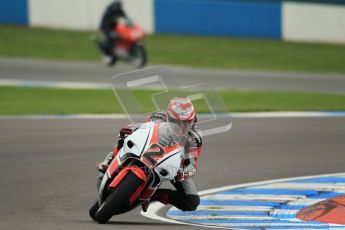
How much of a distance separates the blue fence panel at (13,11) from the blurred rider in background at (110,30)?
455 cm

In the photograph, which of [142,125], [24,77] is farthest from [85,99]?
[142,125]

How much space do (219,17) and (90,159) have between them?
57.5 feet

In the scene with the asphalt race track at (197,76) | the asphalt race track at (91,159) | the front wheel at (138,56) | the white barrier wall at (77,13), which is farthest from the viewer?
the white barrier wall at (77,13)

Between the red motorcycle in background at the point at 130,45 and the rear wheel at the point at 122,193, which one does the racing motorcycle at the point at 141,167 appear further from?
the red motorcycle in background at the point at 130,45

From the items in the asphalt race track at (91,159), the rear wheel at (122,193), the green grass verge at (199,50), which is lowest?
the green grass verge at (199,50)

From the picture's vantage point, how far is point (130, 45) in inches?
960

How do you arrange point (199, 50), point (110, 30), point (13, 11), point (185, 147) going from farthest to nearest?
1. point (13, 11)
2. point (199, 50)
3. point (110, 30)
4. point (185, 147)

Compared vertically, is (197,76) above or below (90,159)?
below

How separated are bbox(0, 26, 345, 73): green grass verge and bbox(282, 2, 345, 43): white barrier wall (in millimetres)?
612

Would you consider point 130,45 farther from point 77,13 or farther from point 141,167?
point 141,167

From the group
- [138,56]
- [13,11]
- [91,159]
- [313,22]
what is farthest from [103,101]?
[313,22]

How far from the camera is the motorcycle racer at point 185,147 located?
791 cm

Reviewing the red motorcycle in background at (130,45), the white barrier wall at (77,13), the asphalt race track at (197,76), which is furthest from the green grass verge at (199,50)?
the asphalt race track at (197,76)

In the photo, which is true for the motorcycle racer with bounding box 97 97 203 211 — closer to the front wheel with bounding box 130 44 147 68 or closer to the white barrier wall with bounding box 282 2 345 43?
the front wheel with bounding box 130 44 147 68
